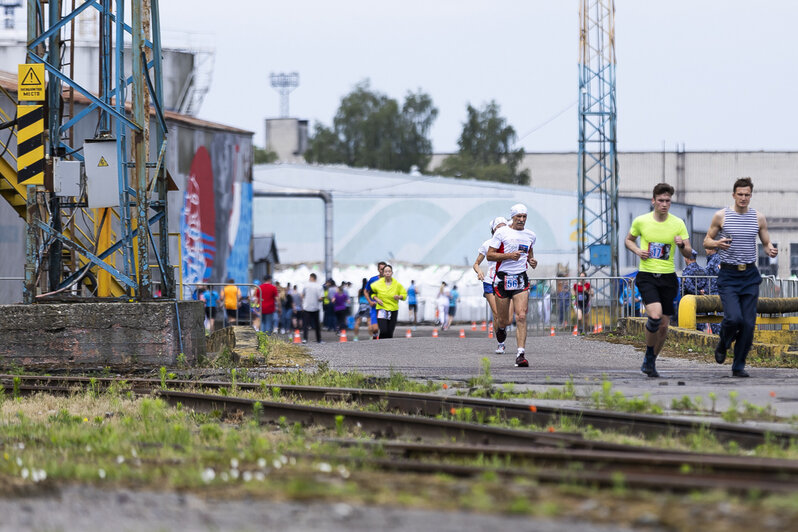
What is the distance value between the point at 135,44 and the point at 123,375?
3756mm

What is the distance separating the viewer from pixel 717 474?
545 centimetres

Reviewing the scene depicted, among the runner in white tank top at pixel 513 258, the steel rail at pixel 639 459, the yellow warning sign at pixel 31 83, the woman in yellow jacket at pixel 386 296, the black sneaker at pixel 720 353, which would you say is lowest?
the steel rail at pixel 639 459

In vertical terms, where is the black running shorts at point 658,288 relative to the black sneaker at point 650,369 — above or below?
above

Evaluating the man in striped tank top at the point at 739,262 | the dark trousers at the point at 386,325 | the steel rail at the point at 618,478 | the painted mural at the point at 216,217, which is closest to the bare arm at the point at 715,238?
the man in striped tank top at the point at 739,262

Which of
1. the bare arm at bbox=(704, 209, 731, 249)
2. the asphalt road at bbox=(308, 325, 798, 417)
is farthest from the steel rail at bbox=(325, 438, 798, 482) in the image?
the bare arm at bbox=(704, 209, 731, 249)

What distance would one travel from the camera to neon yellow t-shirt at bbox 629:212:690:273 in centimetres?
1127

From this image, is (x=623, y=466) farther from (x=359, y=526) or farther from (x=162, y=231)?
(x=162, y=231)

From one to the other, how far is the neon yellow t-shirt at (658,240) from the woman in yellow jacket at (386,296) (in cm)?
812

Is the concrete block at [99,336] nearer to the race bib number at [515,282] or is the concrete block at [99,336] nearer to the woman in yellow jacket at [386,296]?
the race bib number at [515,282]

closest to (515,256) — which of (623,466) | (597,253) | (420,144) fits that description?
(623,466)

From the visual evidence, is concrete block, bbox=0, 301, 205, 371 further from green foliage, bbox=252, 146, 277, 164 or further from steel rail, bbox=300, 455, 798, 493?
green foliage, bbox=252, 146, 277, 164

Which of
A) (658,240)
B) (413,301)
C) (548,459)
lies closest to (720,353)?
(658,240)

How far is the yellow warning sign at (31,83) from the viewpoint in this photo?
13.4 meters

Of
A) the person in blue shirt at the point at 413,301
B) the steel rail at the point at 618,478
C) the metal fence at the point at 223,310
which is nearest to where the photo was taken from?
the steel rail at the point at 618,478
